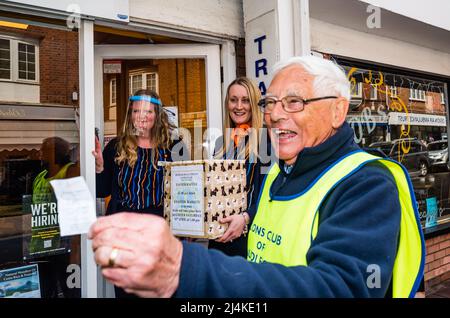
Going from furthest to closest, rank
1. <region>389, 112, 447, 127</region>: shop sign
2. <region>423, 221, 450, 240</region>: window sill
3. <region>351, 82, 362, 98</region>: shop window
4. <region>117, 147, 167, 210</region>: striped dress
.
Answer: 1. <region>389, 112, 447, 127</region>: shop sign
2. <region>423, 221, 450, 240</region>: window sill
3. <region>351, 82, 362, 98</region>: shop window
4. <region>117, 147, 167, 210</region>: striped dress

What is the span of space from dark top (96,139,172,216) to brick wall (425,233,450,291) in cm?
417

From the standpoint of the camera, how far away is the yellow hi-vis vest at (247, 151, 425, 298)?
3.78 ft

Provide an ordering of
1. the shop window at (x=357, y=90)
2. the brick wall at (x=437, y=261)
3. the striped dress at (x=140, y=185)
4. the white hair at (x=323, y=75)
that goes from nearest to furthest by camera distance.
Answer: the white hair at (x=323, y=75)
the striped dress at (x=140, y=185)
the shop window at (x=357, y=90)
the brick wall at (x=437, y=261)

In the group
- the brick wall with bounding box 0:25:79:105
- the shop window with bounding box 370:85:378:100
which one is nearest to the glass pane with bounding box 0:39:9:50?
the brick wall with bounding box 0:25:79:105

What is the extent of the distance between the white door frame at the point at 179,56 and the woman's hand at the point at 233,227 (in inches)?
56.6

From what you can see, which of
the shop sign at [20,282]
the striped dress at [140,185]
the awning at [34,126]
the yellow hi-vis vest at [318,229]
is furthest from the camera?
the awning at [34,126]

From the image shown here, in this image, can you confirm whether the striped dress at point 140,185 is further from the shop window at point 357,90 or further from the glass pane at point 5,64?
the glass pane at point 5,64

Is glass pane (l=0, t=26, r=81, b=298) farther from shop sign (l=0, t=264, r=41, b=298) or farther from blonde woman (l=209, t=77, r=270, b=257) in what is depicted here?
blonde woman (l=209, t=77, r=270, b=257)

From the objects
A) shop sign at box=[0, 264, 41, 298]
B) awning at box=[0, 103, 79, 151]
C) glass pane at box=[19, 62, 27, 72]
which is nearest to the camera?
shop sign at box=[0, 264, 41, 298]

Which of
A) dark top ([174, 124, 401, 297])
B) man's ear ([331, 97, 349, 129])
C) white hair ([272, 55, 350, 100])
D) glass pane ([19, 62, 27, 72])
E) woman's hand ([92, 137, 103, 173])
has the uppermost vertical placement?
glass pane ([19, 62, 27, 72])

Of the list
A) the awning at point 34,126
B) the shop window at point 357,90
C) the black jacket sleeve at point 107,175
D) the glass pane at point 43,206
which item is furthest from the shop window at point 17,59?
the shop window at point 357,90

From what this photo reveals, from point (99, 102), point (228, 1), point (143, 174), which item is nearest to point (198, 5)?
point (228, 1)

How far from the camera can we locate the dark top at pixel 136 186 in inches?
103
